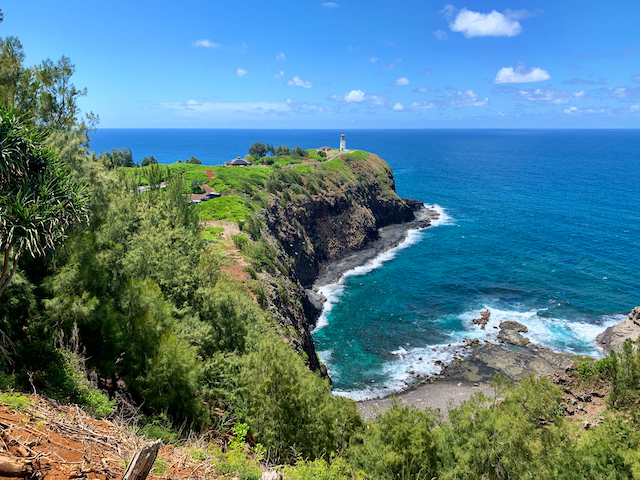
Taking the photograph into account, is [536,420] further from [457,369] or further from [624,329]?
[624,329]

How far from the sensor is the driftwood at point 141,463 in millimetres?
6723

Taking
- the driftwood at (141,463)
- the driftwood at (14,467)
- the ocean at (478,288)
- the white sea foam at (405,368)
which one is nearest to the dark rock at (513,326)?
the ocean at (478,288)

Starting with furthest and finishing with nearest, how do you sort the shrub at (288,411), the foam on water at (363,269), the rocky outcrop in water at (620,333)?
the foam on water at (363,269) → the rocky outcrop in water at (620,333) → the shrub at (288,411)

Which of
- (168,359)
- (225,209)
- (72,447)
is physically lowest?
(168,359)

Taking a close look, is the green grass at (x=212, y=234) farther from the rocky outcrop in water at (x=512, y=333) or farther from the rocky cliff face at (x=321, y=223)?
the rocky outcrop in water at (x=512, y=333)

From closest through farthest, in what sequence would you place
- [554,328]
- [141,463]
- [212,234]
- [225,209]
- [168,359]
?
[141,463] → [168,359] → [212,234] → [554,328] → [225,209]

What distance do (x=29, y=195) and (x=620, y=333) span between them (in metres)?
62.0

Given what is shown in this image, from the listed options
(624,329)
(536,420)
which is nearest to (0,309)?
(536,420)

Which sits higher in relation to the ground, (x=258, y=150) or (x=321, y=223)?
(x=258, y=150)

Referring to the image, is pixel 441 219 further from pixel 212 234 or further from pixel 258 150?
pixel 212 234

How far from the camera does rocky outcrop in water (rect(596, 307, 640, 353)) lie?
48.2 metres

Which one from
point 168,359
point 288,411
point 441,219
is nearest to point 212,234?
point 168,359

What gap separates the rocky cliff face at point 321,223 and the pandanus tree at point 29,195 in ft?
75.0

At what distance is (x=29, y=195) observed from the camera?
529 inches
